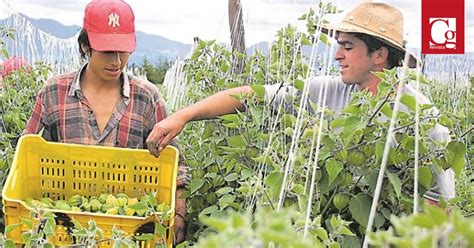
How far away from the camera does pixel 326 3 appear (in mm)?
2023

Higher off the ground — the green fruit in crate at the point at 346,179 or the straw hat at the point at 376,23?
the straw hat at the point at 376,23

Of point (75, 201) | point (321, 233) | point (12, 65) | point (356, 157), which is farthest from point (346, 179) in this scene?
point (12, 65)

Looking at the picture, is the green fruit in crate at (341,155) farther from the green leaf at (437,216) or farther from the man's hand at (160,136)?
the green leaf at (437,216)

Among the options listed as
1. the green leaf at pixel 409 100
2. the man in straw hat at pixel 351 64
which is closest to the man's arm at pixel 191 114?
the man in straw hat at pixel 351 64

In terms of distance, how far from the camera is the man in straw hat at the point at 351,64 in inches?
74.6

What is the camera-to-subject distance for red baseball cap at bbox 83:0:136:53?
81.0 inches

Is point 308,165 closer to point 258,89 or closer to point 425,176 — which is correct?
point 425,176

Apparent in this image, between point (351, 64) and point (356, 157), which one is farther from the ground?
point (351, 64)

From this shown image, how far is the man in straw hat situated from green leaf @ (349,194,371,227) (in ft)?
1.21

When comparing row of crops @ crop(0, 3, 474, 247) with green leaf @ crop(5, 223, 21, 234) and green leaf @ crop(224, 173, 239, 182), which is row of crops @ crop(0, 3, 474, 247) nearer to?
green leaf @ crop(224, 173, 239, 182)

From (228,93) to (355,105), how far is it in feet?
1.88

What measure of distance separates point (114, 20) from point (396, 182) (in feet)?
3.21

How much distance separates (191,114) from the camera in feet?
6.48

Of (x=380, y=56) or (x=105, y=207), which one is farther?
(x=380, y=56)
